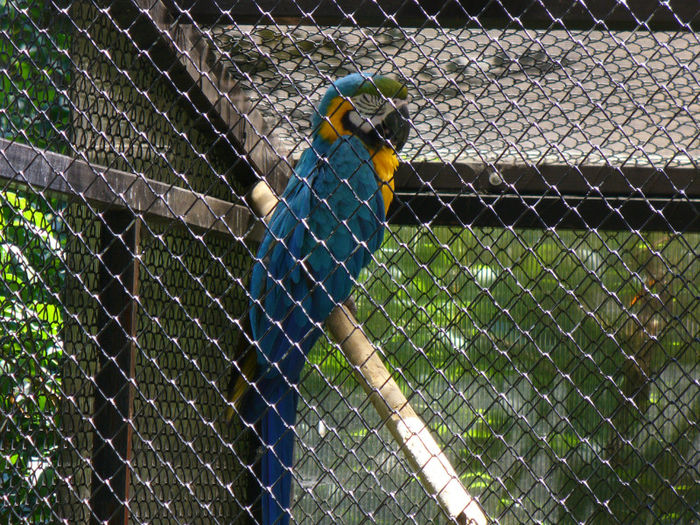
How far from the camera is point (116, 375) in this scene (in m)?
1.04

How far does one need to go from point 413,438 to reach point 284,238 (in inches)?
16.9

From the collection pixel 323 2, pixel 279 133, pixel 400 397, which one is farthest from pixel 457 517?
pixel 279 133

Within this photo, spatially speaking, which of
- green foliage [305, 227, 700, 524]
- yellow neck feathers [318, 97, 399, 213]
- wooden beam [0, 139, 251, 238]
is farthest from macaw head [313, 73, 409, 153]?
wooden beam [0, 139, 251, 238]

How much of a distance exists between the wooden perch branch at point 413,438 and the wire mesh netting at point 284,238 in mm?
27

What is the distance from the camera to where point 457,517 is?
1103mm

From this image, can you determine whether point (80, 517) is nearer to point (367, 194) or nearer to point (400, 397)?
point (400, 397)

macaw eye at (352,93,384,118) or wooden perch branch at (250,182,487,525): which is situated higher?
macaw eye at (352,93,384,118)

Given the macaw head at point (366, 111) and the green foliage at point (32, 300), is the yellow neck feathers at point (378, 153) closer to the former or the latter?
the macaw head at point (366, 111)

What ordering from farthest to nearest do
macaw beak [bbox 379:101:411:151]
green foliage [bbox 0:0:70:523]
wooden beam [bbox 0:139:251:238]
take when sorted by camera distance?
1. macaw beak [bbox 379:101:411:151]
2. green foliage [bbox 0:0:70:523]
3. wooden beam [bbox 0:139:251:238]

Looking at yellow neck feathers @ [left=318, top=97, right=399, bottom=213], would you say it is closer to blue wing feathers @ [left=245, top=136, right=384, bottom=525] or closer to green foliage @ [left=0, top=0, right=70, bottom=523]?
blue wing feathers @ [left=245, top=136, right=384, bottom=525]

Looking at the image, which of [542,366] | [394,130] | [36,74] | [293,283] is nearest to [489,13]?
[394,130]

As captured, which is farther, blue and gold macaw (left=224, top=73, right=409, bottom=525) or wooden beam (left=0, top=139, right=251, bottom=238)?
blue and gold macaw (left=224, top=73, right=409, bottom=525)

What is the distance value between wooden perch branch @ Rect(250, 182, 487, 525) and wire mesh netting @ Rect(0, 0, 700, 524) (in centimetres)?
3

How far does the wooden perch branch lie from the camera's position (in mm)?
1078
